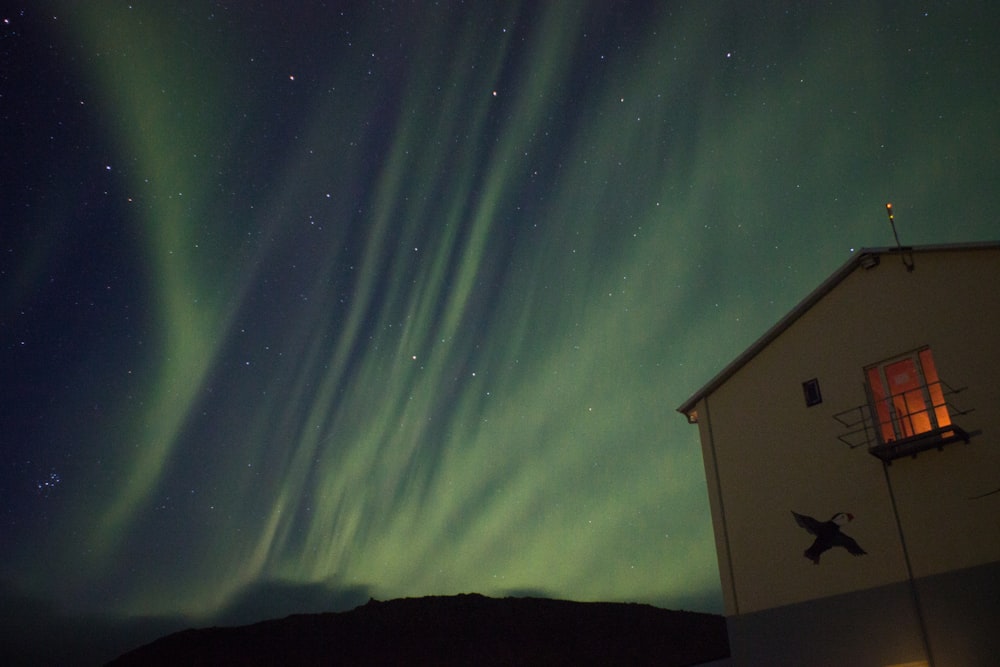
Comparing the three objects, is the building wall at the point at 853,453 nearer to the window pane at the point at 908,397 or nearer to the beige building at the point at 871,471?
the beige building at the point at 871,471

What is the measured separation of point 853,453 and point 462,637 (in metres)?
41.0

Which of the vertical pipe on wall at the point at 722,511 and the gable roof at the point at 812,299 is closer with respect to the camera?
the gable roof at the point at 812,299

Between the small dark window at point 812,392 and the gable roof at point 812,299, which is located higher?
the gable roof at point 812,299

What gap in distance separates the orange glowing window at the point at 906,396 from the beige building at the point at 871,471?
0.03 m

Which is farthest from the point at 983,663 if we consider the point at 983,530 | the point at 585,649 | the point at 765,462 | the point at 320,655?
the point at 320,655

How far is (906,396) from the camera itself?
1474 centimetres

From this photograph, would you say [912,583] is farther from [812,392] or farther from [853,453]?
[812,392]

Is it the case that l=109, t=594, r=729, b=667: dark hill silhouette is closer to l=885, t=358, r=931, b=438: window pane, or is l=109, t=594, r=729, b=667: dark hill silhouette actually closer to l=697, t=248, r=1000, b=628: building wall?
l=697, t=248, r=1000, b=628: building wall

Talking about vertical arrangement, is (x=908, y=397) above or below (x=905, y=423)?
above

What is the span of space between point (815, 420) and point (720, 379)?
272cm

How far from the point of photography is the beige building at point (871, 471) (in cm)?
1323

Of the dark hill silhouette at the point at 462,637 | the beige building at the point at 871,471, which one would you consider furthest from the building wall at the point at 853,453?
the dark hill silhouette at the point at 462,637

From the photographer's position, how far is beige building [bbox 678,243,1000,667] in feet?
43.4

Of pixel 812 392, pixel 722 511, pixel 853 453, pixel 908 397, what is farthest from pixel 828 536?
pixel 908 397
